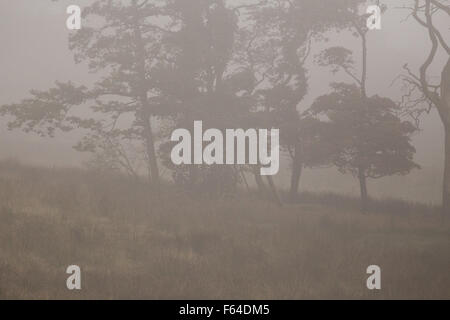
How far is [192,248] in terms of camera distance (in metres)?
12.0

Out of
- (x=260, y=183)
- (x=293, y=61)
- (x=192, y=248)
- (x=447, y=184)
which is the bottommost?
(x=192, y=248)

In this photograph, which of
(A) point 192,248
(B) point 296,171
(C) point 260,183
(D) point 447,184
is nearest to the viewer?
(A) point 192,248

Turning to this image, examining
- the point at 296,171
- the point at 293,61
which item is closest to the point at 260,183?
the point at 296,171

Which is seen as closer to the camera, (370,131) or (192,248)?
(192,248)

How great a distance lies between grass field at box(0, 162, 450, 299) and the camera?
9.78m

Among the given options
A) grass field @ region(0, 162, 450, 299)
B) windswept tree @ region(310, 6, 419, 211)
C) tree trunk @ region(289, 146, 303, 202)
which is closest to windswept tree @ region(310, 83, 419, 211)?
windswept tree @ region(310, 6, 419, 211)

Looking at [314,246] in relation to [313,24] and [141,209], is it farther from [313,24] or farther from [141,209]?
[313,24]

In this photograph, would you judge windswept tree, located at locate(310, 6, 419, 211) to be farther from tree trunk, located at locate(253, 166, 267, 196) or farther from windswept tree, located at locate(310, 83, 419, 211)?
tree trunk, located at locate(253, 166, 267, 196)

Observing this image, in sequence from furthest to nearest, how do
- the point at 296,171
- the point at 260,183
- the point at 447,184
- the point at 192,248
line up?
1. the point at 296,171
2. the point at 260,183
3. the point at 447,184
4. the point at 192,248

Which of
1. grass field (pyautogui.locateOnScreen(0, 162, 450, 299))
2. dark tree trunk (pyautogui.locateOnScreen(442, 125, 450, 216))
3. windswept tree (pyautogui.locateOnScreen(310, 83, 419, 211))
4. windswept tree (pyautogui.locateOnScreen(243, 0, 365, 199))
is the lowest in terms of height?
grass field (pyautogui.locateOnScreen(0, 162, 450, 299))

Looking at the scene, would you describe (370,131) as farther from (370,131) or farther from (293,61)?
(293,61)

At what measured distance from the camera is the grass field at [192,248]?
9.78 m

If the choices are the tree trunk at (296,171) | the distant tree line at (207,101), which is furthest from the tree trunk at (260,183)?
the tree trunk at (296,171)

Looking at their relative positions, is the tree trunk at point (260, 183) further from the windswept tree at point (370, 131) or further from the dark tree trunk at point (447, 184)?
the dark tree trunk at point (447, 184)
